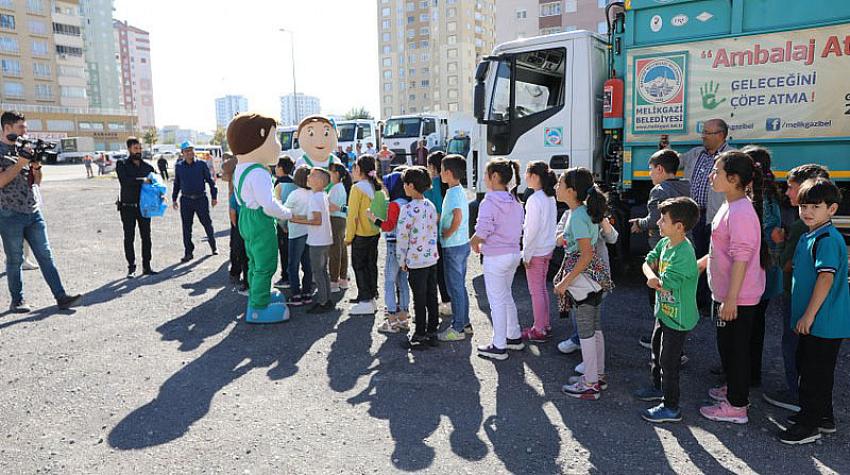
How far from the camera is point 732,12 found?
19.5 feet

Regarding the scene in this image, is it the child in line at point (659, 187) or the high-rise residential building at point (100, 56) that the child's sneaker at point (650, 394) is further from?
the high-rise residential building at point (100, 56)

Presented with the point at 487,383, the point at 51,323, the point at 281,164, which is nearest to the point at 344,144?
the point at 281,164

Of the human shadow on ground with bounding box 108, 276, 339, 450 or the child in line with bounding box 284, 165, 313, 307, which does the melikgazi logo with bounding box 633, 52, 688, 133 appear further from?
the human shadow on ground with bounding box 108, 276, 339, 450

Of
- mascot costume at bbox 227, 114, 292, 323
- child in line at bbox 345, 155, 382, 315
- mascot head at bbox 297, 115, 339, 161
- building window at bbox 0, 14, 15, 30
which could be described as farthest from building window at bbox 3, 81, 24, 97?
child in line at bbox 345, 155, 382, 315

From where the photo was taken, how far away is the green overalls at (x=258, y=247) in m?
5.69

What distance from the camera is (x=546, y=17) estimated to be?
50.8m

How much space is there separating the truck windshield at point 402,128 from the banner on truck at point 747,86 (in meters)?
19.7

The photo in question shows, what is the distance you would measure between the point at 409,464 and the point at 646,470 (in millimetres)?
1278

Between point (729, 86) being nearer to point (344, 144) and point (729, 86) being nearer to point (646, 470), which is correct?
point (646, 470)

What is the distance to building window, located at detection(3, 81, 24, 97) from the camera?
211 feet

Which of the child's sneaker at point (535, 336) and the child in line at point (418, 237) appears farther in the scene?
the child's sneaker at point (535, 336)

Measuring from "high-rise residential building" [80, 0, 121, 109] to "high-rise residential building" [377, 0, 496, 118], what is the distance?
4446 centimetres

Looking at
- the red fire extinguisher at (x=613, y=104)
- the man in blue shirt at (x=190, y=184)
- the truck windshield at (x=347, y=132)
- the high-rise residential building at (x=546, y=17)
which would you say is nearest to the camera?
the red fire extinguisher at (x=613, y=104)

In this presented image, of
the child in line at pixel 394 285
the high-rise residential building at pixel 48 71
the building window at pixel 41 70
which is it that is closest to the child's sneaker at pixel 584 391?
the child in line at pixel 394 285
